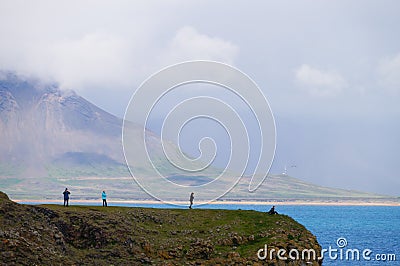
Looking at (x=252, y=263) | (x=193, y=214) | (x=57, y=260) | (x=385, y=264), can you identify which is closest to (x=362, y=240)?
(x=385, y=264)

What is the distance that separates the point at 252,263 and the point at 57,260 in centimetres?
1251

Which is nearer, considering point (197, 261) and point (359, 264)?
point (197, 261)

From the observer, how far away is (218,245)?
4347 centimetres

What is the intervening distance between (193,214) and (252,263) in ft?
35.1

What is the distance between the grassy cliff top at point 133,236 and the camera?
38.2 meters

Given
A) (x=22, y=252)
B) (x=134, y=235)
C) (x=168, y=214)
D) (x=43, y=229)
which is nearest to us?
(x=22, y=252)

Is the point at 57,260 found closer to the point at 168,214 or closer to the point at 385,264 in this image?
the point at 168,214

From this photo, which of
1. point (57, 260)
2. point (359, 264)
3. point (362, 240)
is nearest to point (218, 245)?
point (57, 260)

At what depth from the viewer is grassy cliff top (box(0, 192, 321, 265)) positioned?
38.2m

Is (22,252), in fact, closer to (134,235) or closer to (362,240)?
(134,235)

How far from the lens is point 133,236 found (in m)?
42.8

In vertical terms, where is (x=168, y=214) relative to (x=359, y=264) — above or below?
above

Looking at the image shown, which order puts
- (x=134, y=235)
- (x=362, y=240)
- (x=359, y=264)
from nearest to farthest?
1. (x=134, y=235)
2. (x=359, y=264)
3. (x=362, y=240)

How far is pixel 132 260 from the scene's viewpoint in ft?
131
